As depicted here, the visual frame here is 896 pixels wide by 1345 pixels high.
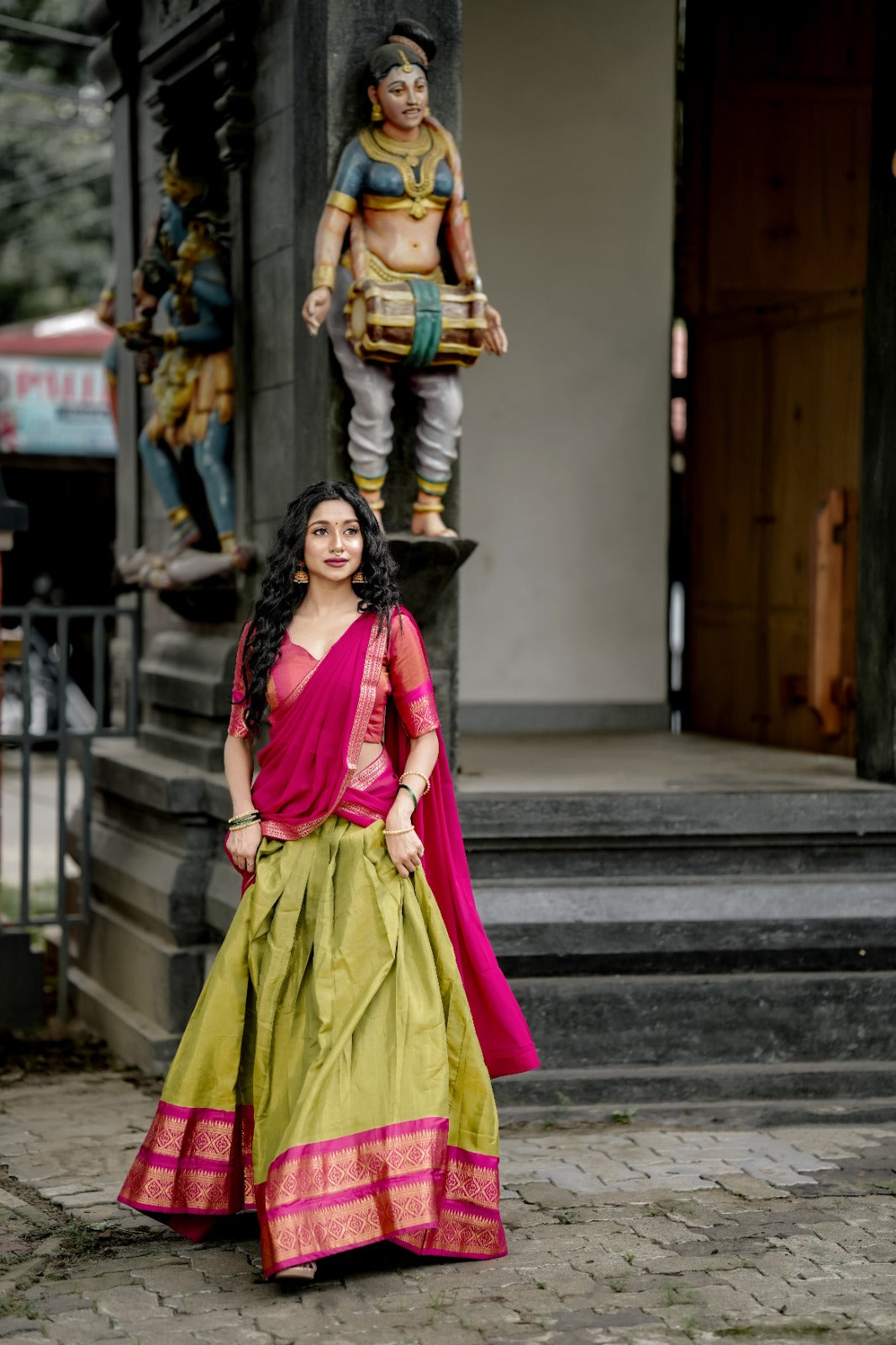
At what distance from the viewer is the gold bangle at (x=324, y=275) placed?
5.60 meters

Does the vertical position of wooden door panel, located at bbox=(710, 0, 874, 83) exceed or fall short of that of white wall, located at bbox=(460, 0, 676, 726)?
it exceeds it

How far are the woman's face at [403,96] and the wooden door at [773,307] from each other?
110 inches

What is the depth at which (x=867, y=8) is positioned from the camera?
318 inches

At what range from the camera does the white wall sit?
8.55 metres

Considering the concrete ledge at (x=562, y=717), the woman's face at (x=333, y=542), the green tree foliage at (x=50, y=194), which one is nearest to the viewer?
the woman's face at (x=333, y=542)

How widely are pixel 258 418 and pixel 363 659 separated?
2.24m

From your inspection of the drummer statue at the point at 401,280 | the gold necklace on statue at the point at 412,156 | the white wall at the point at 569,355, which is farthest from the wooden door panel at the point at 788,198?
the gold necklace on statue at the point at 412,156

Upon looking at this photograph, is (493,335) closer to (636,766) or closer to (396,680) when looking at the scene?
(396,680)

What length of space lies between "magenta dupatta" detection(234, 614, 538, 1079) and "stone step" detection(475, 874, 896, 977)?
1.09m

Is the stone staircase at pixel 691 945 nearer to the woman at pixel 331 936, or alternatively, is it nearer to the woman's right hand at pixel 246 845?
the woman at pixel 331 936

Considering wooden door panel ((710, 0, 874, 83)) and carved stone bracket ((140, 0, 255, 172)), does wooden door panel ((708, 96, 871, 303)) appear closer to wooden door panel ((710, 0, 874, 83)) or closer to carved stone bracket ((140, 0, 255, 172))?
wooden door panel ((710, 0, 874, 83))

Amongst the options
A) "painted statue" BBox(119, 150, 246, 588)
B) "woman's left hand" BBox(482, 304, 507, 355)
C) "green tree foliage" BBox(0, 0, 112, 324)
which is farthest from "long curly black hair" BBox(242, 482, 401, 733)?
"green tree foliage" BBox(0, 0, 112, 324)

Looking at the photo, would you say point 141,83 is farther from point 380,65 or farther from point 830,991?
point 830,991

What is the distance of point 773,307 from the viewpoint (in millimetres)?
8336
